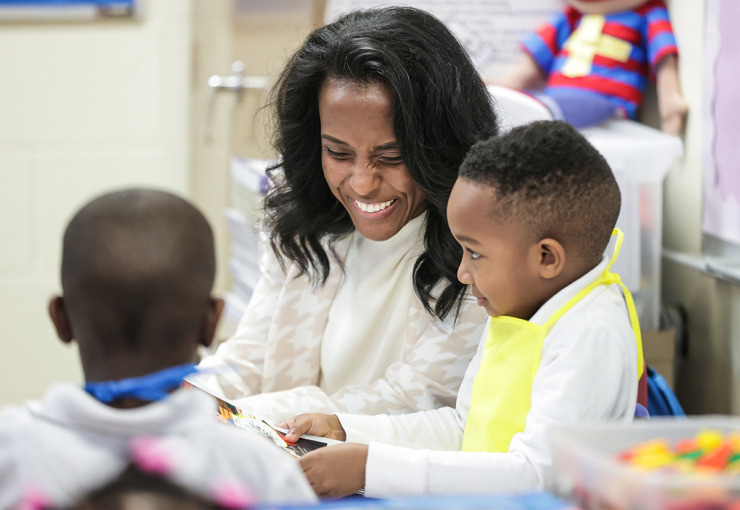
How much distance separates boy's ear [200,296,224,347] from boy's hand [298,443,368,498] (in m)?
0.28

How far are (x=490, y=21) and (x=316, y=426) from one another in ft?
4.62

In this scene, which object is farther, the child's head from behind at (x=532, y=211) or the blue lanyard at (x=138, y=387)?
the child's head from behind at (x=532, y=211)

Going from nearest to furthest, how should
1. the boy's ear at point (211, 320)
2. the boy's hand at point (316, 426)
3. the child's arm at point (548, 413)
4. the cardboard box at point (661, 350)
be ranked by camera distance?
1. the boy's ear at point (211, 320)
2. the child's arm at point (548, 413)
3. the boy's hand at point (316, 426)
4. the cardboard box at point (661, 350)

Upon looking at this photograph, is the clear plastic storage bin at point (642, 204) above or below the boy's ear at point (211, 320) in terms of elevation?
below

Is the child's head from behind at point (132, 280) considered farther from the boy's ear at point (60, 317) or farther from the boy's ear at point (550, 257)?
the boy's ear at point (550, 257)

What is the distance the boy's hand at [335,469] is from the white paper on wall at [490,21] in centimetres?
144

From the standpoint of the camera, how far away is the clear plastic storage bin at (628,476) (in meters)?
0.63

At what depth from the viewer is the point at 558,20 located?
90.8 inches

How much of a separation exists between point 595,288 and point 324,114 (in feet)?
1.77

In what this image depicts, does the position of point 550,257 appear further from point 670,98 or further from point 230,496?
point 670,98

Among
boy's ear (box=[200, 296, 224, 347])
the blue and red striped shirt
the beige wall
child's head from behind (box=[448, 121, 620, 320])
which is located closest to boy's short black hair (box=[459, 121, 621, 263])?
child's head from behind (box=[448, 121, 620, 320])

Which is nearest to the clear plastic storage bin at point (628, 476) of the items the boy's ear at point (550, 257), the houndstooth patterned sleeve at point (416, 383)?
the boy's ear at point (550, 257)

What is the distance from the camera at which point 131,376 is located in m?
0.81

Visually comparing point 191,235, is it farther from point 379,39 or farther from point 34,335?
point 34,335
